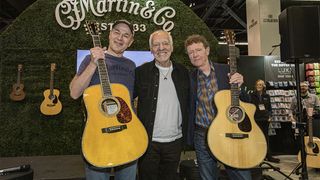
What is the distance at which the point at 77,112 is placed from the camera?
628 centimetres

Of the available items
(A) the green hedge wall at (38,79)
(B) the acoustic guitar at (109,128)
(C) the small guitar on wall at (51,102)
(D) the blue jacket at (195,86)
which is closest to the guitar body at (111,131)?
(B) the acoustic guitar at (109,128)

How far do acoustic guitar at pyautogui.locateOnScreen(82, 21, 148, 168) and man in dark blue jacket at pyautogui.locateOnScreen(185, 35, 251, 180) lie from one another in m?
0.58

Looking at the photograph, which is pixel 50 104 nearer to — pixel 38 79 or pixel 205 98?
pixel 38 79

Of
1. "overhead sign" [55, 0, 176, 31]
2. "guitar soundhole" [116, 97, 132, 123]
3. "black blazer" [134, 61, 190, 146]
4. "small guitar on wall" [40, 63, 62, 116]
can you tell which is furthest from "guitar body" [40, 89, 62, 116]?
"guitar soundhole" [116, 97, 132, 123]

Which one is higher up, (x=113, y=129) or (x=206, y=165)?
(x=113, y=129)

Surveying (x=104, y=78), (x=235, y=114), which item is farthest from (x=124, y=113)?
(x=235, y=114)

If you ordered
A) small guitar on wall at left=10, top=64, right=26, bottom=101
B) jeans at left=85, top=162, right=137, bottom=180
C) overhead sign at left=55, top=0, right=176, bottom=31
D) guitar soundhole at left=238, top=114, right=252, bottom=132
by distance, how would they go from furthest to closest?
overhead sign at left=55, top=0, right=176, bottom=31
small guitar on wall at left=10, top=64, right=26, bottom=101
guitar soundhole at left=238, top=114, right=252, bottom=132
jeans at left=85, top=162, right=137, bottom=180

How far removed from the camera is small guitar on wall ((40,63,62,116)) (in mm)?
6086

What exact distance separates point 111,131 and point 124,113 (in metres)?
0.16

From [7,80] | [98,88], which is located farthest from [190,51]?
[7,80]

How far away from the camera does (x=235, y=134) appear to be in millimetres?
2336

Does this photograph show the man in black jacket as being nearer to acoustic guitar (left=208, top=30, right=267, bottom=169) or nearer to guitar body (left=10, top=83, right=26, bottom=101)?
acoustic guitar (left=208, top=30, right=267, bottom=169)

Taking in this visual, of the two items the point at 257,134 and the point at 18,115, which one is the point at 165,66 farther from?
the point at 18,115

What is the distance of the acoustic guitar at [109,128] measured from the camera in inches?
72.5
